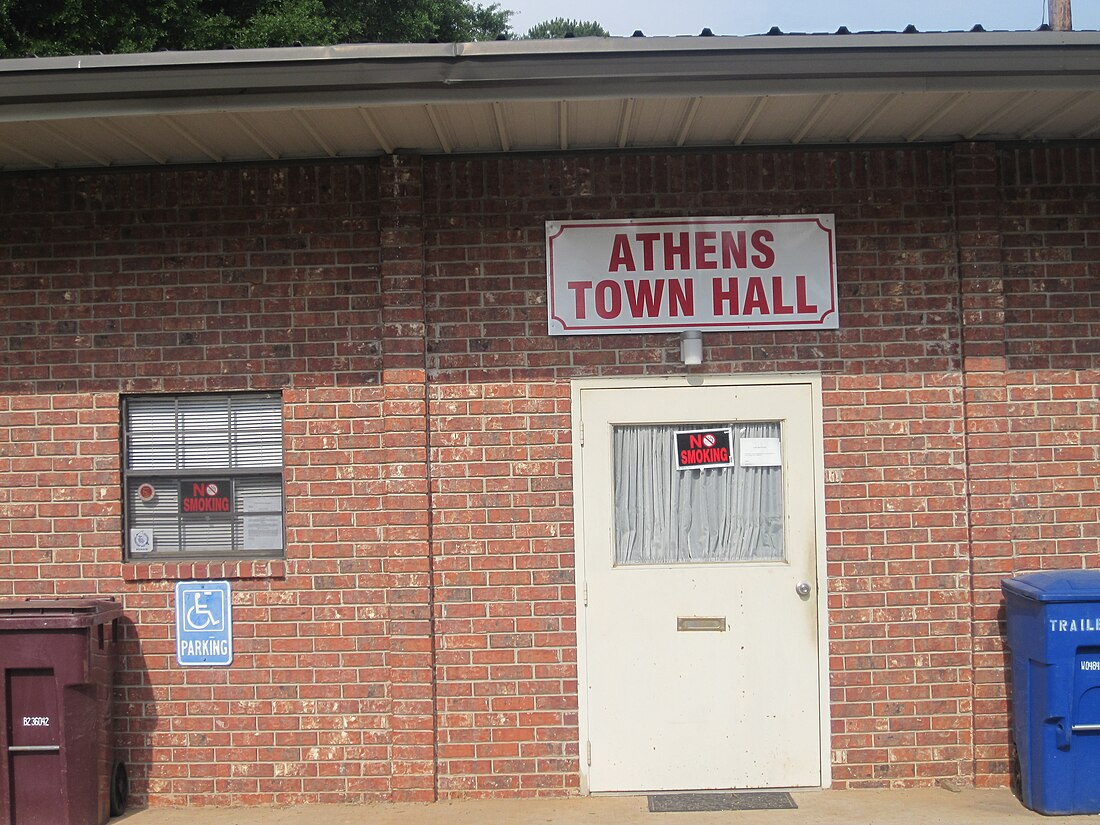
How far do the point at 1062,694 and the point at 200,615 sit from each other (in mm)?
A: 4432

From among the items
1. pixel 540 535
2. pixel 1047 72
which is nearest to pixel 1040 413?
pixel 1047 72

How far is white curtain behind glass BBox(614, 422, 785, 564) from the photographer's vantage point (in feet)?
20.0

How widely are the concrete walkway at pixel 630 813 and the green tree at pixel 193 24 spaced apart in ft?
31.7

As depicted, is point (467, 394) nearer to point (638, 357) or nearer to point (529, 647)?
point (638, 357)

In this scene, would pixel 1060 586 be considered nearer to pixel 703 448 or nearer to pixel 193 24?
pixel 703 448

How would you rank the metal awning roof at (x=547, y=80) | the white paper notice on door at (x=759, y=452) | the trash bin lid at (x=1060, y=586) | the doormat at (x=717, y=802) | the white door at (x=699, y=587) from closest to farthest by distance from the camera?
the metal awning roof at (x=547, y=80) → the trash bin lid at (x=1060, y=586) → the doormat at (x=717, y=802) → the white door at (x=699, y=587) → the white paper notice on door at (x=759, y=452)

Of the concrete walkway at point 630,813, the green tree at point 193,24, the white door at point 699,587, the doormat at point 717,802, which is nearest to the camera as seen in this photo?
the concrete walkway at point 630,813

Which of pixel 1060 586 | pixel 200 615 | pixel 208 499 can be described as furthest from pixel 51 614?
pixel 1060 586

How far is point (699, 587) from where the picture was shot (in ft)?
19.7

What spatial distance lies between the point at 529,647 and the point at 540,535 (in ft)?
1.98

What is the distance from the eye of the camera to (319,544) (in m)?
6.05

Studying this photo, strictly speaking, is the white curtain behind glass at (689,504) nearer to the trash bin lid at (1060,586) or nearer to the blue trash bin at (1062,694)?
the trash bin lid at (1060,586)

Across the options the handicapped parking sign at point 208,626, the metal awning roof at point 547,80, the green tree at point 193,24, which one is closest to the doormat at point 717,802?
the handicapped parking sign at point 208,626

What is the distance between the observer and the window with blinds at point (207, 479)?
6121 millimetres
